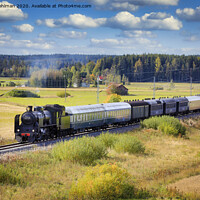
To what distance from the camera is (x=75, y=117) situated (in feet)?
105

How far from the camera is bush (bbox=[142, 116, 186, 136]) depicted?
35.8 metres

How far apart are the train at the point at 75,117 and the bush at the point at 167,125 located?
12.5ft

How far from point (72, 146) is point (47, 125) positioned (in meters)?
7.67

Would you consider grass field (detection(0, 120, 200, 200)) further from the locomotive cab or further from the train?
the train

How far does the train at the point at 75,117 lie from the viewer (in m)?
27.6

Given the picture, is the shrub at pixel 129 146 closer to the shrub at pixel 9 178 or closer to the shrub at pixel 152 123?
the shrub at pixel 9 178

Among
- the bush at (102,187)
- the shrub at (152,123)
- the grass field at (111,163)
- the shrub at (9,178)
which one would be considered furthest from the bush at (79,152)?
the shrub at (152,123)

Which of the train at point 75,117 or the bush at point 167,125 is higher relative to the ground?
the train at point 75,117

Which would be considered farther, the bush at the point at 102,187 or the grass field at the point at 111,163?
the grass field at the point at 111,163

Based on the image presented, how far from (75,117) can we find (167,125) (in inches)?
427

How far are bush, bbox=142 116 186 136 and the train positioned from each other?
380 cm

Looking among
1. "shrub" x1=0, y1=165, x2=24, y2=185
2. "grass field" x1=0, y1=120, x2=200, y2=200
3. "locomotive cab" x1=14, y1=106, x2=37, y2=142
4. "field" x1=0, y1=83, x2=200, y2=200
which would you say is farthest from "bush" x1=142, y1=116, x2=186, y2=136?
"shrub" x1=0, y1=165, x2=24, y2=185

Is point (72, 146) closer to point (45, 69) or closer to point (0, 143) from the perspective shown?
point (0, 143)

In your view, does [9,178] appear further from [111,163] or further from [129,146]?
[129,146]
